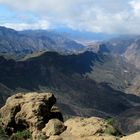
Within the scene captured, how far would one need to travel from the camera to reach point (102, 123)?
34.0 meters

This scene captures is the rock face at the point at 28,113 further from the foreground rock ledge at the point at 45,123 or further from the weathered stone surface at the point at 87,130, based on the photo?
the weathered stone surface at the point at 87,130

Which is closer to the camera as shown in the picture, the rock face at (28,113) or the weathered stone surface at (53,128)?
the weathered stone surface at (53,128)

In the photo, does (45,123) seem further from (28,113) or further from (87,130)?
(87,130)

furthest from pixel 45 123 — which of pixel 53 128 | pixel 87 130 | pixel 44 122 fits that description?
pixel 87 130

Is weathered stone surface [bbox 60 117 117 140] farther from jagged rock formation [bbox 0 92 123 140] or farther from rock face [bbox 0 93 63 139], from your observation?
rock face [bbox 0 93 63 139]

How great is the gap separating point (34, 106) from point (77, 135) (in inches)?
239

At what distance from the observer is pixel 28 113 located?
36.9 metres

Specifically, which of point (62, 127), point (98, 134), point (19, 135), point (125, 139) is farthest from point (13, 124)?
point (125, 139)

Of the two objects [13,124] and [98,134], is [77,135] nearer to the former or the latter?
[98,134]

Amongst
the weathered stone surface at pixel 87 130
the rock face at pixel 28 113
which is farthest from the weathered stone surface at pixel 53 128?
the rock face at pixel 28 113

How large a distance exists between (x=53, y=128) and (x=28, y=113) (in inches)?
159

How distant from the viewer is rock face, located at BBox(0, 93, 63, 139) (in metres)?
36.5

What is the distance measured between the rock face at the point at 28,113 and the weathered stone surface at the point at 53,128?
5.09 ft

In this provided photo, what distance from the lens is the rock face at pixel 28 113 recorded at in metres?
Answer: 36.5
